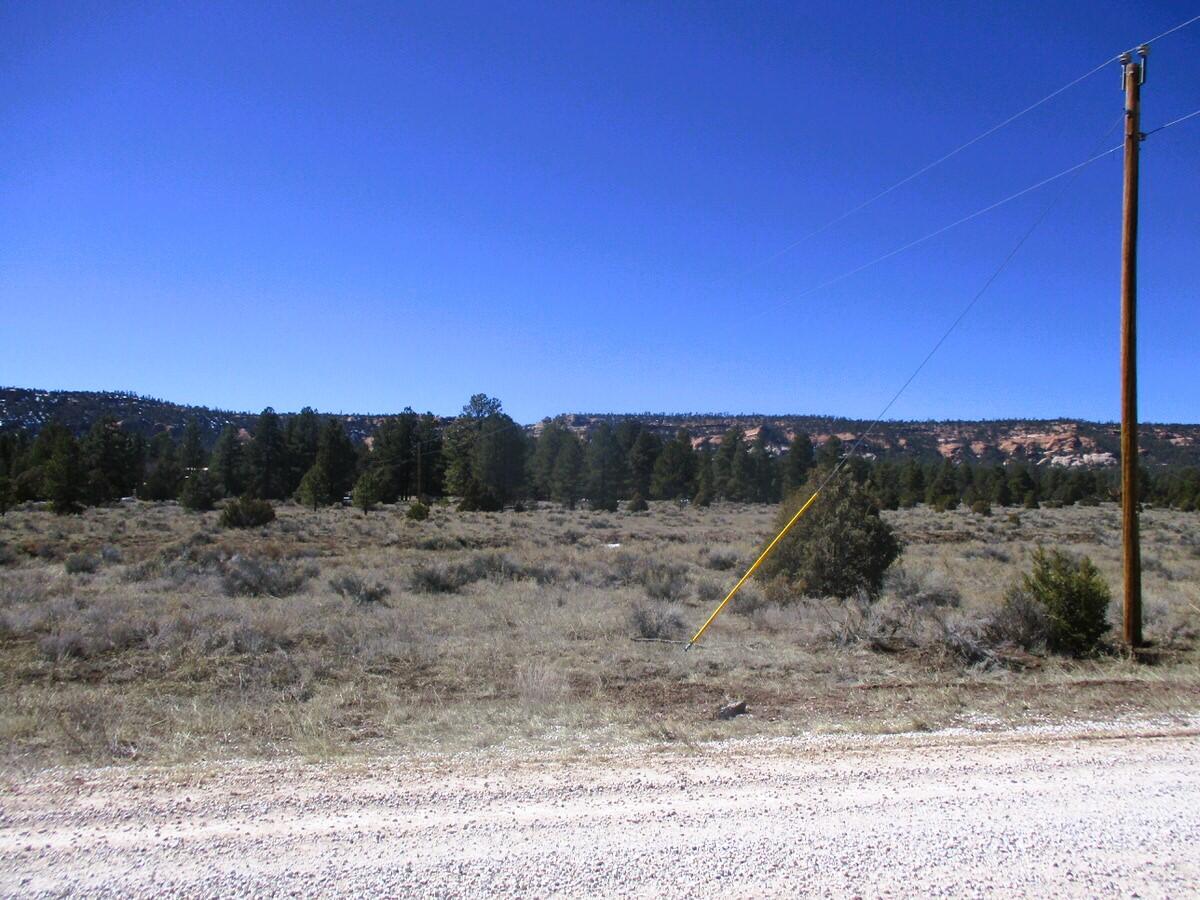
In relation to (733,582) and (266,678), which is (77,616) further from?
(733,582)

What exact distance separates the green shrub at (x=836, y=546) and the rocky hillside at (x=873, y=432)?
241ft

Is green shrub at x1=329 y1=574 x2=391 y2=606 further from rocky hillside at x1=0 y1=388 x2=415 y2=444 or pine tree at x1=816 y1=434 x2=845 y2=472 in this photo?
rocky hillside at x1=0 y1=388 x2=415 y2=444

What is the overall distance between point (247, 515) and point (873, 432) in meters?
103

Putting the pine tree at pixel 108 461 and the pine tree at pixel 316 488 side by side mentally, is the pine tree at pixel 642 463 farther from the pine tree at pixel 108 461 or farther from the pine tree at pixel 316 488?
the pine tree at pixel 108 461

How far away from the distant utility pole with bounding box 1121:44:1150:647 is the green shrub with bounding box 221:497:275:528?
1282 inches

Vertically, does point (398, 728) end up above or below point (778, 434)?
below

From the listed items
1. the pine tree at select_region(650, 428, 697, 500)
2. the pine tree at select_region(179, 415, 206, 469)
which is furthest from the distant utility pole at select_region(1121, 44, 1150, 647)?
the pine tree at select_region(179, 415, 206, 469)

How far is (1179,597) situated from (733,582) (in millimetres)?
9121

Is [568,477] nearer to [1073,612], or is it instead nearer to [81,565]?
[81,565]

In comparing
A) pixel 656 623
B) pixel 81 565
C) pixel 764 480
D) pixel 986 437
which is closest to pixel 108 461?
pixel 81 565

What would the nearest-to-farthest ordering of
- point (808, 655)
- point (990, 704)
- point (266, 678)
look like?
point (990, 704), point (266, 678), point (808, 655)

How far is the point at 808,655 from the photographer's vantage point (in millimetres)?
11492

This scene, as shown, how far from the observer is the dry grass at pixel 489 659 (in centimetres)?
759

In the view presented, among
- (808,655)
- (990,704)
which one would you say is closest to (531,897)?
(990,704)
